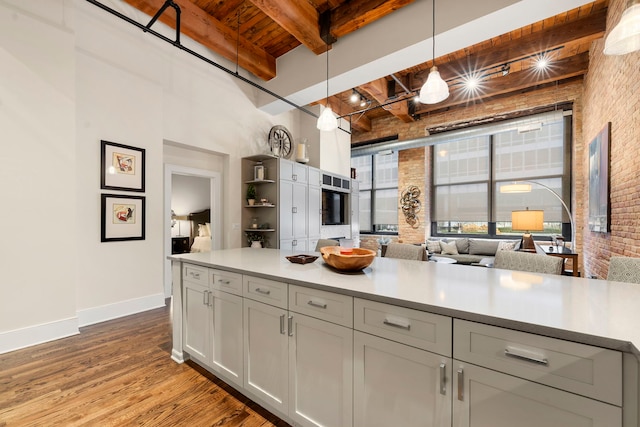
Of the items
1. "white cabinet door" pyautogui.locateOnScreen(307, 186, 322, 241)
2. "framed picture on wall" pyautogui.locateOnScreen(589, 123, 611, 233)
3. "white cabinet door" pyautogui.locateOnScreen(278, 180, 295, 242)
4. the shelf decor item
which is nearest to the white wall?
the shelf decor item

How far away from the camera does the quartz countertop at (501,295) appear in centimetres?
90

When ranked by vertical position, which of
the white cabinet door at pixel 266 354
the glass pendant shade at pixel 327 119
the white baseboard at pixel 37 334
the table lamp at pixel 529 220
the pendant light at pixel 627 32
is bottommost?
the white baseboard at pixel 37 334

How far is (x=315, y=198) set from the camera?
17.6 ft

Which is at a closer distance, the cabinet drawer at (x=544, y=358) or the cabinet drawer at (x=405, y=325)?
the cabinet drawer at (x=544, y=358)

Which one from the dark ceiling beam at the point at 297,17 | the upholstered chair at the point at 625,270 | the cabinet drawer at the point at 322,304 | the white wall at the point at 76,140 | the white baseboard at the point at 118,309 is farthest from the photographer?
the white baseboard at the point at 118,309

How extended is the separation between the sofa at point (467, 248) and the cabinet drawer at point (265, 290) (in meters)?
4.70

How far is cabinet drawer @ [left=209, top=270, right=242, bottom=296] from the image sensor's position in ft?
6.24

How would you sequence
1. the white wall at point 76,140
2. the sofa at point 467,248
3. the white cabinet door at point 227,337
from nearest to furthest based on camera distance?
the white cabinet door at point 227,337, the white wall at point 76,140, the sofa at point 467,248

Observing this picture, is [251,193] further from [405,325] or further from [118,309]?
[405,325]

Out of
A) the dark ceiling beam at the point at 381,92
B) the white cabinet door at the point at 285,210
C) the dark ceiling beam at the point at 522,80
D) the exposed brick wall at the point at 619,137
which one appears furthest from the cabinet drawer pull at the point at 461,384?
the dark ceiling beam at the point at 522,80

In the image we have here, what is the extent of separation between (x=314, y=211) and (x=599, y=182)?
4.18m

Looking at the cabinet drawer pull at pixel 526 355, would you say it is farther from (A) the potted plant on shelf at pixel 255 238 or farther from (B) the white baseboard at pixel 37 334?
(A) the potted plant on shelf at pixel 255 238

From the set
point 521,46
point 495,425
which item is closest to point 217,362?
point 495,425

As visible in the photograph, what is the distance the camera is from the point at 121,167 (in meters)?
3.35
